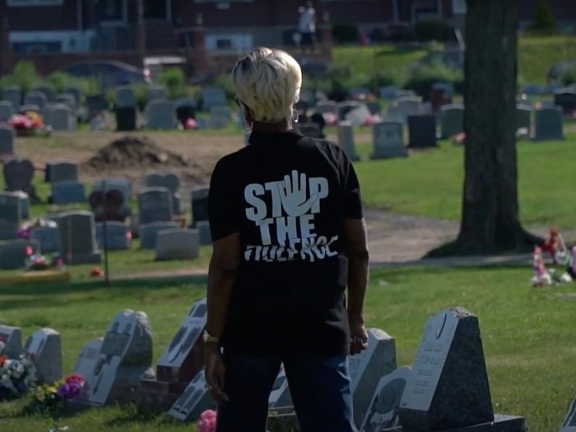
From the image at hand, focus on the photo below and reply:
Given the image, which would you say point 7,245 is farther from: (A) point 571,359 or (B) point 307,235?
(B) point 307,235

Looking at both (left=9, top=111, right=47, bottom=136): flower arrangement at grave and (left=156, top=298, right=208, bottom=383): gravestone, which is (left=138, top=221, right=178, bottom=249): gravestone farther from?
(left=9, top=111, right=47, bottom=136): flower arrangement at grave

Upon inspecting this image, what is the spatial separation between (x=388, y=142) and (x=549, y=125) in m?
4.47

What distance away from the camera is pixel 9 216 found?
81.0 feet

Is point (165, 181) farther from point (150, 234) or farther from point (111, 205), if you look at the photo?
point (150, 234)

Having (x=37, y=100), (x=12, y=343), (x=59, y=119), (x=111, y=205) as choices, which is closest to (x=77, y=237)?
(x=111, y=205)

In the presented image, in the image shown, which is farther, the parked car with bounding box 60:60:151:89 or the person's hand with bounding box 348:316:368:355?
the parked car with bounding box 60:60:151:89

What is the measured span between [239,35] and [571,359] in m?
62.2

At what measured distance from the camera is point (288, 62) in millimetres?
4922

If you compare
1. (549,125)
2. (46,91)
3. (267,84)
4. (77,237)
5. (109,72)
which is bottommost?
(77,237)

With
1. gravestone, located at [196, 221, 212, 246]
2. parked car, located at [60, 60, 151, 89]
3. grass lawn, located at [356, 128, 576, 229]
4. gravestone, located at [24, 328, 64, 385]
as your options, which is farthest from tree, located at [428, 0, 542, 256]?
parked car, located at [60, 60, 151, 89]

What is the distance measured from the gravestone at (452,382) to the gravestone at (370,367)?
3.94ft

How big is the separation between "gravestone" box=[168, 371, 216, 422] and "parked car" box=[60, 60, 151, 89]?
46992 mm

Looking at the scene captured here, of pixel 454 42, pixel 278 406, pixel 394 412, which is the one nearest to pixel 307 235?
pixel 394 412

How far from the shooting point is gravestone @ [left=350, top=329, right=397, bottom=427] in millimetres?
7582
